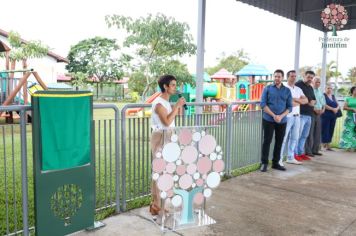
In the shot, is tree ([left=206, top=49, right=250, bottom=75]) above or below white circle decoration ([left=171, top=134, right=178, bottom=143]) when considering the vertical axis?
above

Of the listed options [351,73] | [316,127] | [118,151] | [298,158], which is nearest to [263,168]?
[298,158]

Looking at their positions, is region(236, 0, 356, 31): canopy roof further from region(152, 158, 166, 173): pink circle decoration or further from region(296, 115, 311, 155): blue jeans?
region(152, 158, 166, 173): pink circle decoration

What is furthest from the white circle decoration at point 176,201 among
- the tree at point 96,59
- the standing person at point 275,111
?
the tree at point 96,59

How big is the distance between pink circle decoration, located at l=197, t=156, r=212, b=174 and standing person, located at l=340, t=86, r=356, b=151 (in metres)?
5.95

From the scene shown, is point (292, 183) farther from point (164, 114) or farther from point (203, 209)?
point (164, 114)

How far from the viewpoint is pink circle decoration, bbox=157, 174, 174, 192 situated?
3.54 m

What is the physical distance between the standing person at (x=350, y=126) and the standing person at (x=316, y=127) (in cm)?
99

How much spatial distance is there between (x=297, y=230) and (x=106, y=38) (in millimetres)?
41026

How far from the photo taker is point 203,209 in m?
4.02

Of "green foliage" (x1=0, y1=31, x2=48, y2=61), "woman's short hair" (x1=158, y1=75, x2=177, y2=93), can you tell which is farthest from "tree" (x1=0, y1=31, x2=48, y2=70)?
"woman's short hair" (x1=158, y1=75, x2=177, y2=93)

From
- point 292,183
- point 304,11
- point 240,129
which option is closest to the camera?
point 292,183

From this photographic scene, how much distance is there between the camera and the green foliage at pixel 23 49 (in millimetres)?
16953

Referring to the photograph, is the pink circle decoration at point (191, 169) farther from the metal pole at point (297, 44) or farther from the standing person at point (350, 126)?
the metal pole at point (297, 44)

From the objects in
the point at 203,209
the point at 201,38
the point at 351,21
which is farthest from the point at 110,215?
the point at 351,21
